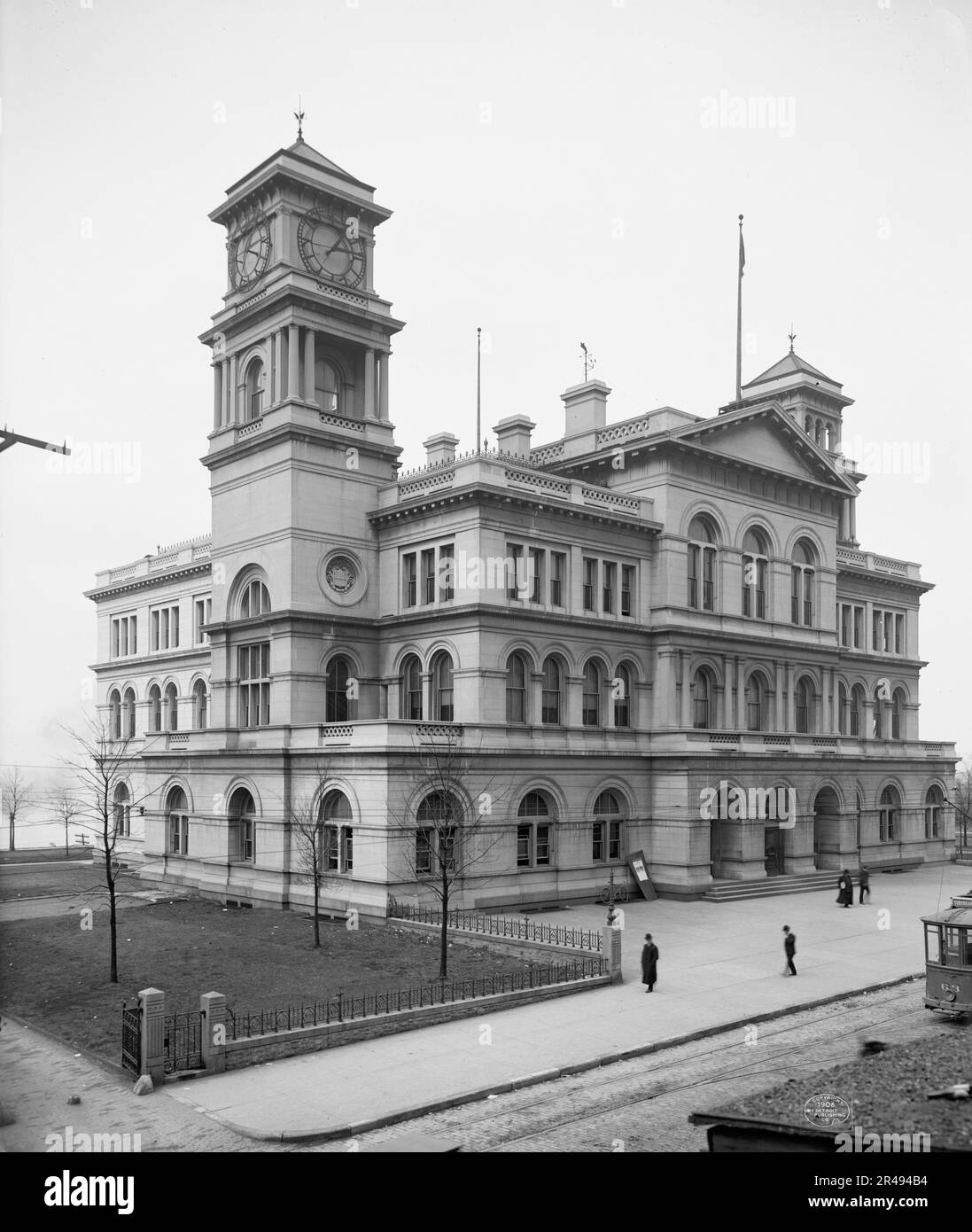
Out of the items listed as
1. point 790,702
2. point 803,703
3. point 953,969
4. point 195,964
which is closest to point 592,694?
point 790,702

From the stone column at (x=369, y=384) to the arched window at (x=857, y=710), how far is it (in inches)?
1245

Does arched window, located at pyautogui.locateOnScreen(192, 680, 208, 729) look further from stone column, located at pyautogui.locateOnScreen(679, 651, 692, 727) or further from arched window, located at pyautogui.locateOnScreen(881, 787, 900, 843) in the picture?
arched window, located at pyautogui.locateOnScreen(881, 787, 900, 843)

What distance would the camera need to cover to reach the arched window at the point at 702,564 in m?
48.9

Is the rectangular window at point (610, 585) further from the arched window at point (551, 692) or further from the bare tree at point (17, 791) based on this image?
the bare tree at point (17, 791)

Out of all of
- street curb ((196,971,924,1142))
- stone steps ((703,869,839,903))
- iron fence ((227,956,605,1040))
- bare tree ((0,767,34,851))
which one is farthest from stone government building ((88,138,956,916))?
bare tree ((0,767,34,851))

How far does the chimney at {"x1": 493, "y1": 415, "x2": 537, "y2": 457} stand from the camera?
2051 inches

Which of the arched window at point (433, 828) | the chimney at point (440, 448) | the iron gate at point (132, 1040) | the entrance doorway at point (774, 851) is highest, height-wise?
the chimney at point (440, 448)

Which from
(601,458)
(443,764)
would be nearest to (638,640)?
(601,458)

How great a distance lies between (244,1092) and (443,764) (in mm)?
19710

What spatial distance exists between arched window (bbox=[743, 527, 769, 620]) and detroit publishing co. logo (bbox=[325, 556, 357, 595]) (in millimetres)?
17757

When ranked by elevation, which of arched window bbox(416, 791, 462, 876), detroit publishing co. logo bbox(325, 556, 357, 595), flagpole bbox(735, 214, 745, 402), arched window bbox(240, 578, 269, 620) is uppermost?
flagpole bbox(735, 214, 745, 402)

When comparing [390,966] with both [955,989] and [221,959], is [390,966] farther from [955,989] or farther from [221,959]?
[955,989]

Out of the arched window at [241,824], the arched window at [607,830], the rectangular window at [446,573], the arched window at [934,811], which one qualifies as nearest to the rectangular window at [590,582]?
the rectangular window at [446,573]

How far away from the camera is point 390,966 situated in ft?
96.3
